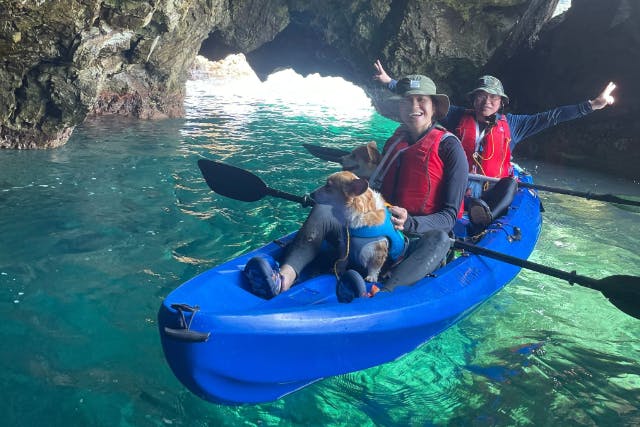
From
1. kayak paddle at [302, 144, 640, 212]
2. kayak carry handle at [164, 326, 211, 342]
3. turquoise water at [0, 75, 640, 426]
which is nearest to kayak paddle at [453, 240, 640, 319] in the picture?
turquoise water at [0, 75, 640, 426]

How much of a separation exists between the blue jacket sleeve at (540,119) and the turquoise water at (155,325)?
1.34m

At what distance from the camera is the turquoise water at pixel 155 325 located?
278 cm

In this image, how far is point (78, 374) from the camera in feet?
9.40

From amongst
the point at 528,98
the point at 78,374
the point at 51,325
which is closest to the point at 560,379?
the point at 78,374

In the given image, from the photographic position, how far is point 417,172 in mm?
3646

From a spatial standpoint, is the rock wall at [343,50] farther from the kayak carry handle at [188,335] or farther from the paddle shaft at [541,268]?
the paddle shaft at [541,268]

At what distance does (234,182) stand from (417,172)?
1611mm

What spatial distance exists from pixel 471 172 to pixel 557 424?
3033mm

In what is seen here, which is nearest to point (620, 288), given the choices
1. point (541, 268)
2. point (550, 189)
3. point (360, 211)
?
point (541, 268)

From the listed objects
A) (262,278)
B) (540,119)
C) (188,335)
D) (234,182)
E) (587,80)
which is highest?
(587,80)

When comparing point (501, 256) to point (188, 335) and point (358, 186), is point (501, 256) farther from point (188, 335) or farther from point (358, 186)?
point (188, 335)

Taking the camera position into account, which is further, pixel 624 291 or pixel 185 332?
pixel 624 291

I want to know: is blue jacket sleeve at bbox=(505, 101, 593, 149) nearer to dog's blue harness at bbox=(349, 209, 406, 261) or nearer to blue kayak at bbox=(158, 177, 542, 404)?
blue kayak at bbox=(158, 177, 542, 404)

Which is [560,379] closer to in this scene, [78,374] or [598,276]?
[598,276]
